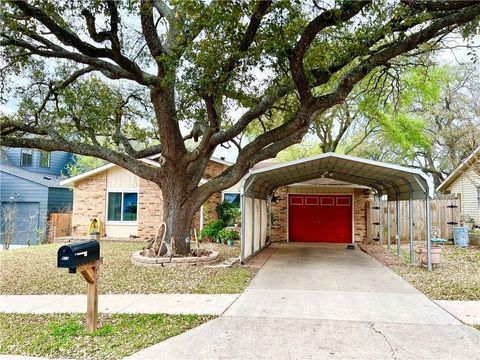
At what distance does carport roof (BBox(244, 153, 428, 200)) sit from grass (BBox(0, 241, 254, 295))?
2.69 meters

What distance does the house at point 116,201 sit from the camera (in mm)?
16188

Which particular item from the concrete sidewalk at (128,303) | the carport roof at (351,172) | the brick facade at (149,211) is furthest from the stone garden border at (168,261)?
the brick facade at (149,211)

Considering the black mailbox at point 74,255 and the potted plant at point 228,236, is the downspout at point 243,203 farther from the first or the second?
the black mailbox at point 74,255

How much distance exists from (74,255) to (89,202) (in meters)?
13.2

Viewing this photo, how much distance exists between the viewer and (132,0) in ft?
23.2

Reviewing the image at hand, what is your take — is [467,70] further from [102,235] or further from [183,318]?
[183,318]

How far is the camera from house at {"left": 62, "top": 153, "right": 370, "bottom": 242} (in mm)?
16109

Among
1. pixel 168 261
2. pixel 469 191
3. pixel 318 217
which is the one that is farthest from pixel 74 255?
pixel 469 191

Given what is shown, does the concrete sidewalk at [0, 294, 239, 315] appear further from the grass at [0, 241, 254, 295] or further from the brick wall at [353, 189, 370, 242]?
the brick wall at [353, 189, 370, 242]

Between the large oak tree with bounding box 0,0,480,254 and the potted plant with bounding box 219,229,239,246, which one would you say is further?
the potted plant with bounding box 219,229,239,246

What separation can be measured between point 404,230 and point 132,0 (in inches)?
555

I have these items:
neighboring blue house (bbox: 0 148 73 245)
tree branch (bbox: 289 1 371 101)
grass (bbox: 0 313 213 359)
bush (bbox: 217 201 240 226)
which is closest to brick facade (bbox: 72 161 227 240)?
bush (bbox: 217 201 240 226)

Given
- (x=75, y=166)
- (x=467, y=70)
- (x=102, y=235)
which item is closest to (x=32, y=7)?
(x=102, y=235)

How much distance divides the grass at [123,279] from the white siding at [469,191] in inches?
538
